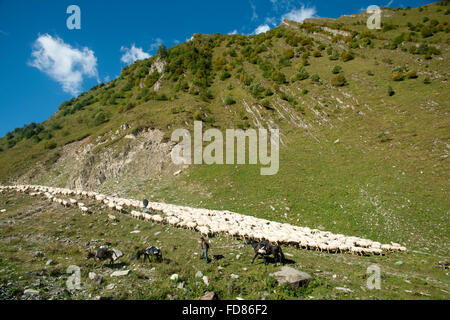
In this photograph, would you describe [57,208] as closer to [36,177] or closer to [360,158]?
[36,177]

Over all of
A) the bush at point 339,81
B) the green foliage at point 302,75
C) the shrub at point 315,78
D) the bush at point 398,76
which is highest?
the green foliage at point 302,75

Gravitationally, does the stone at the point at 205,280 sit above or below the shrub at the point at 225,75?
below

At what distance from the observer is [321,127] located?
1559 inches

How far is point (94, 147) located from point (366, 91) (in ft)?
192

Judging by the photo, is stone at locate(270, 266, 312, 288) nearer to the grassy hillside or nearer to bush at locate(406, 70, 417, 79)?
the grassy hillside

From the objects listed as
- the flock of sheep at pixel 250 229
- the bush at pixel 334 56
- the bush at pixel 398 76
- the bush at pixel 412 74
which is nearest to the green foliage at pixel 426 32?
the bush at pixel 334 56

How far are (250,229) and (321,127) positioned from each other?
30.4 meters

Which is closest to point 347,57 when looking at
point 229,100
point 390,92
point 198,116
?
point 390,92

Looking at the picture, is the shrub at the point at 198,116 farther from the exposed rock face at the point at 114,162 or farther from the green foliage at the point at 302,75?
the green foliage at the point at 302,75

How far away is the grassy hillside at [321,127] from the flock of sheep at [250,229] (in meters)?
1.33

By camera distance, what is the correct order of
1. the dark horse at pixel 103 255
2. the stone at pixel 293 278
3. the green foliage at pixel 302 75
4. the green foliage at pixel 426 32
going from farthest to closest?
the green foliage at pixel 426 32 → the green foliage at pixel 302 75 → the dark horse at pixel 103 255 → the stone at pixel 293 278

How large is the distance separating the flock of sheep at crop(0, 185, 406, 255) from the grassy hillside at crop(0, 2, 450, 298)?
4.37 ft

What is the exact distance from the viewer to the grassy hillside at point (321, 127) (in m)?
20.7

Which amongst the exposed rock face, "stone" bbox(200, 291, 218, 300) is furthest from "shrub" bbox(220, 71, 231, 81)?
"stone" bbox(200, 291, 218, 300)
